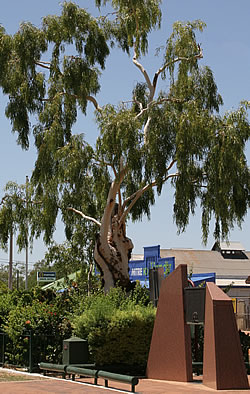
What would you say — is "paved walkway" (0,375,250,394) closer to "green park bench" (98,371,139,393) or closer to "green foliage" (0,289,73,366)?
"green park bench" (98,371,139,393)

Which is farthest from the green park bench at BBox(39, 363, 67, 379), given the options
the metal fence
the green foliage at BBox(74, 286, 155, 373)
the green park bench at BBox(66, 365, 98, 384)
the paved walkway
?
the green foliage at BBox(74, 286, 155, 373)

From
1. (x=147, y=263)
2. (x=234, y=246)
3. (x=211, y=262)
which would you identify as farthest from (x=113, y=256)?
(x=234, y=246)

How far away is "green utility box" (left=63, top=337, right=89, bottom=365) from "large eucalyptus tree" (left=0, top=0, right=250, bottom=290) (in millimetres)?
7760

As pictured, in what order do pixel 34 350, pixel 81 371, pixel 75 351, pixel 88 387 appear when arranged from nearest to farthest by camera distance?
pixel 88 387 → pixel 81 371 → pixel 75 351 → pixel 34 350

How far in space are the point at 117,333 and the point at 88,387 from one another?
8.42 feet

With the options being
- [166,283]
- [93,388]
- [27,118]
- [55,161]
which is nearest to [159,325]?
[166,283]

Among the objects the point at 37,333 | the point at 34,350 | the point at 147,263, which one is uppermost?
the point at 147,263

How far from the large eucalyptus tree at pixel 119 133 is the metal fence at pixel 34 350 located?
7242mm

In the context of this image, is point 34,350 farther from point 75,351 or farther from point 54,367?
point 54,367

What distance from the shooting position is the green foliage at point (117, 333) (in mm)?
15555

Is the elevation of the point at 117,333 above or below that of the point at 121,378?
above

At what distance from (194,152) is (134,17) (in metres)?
6.38

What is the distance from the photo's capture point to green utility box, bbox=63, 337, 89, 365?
602 inches

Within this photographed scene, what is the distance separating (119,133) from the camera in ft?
69.4
